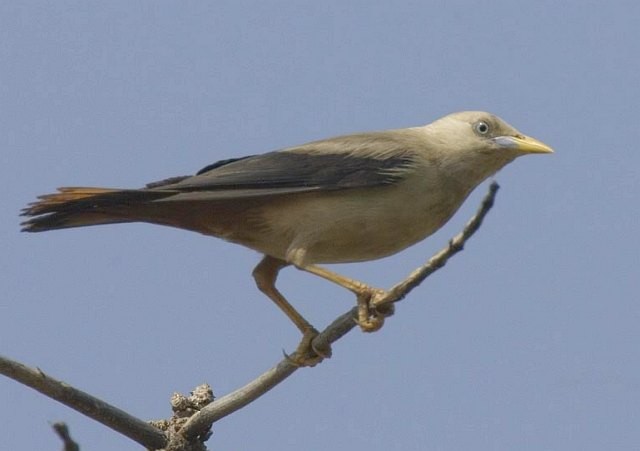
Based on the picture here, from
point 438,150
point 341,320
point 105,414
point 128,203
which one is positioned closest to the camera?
point 105,414

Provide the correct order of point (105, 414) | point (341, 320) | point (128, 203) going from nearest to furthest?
point (105, 414), point (341, 320), point (128, 203)

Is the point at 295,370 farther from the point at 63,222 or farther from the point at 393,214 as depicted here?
the point at 63,222

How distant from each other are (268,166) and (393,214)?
938 millimetres

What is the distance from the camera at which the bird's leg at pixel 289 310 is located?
6.66 meters

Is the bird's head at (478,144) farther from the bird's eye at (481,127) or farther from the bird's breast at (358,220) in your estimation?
the bird's breast at (358,220)

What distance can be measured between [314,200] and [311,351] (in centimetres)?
102

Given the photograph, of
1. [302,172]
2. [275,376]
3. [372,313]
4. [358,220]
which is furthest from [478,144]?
[275,376]

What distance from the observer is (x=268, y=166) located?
23.6ft

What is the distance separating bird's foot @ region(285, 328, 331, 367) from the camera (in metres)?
6.54

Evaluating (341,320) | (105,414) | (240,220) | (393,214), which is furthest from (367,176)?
(105,414)

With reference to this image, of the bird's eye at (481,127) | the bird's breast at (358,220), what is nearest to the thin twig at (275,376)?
the bird's breast at (358,220)

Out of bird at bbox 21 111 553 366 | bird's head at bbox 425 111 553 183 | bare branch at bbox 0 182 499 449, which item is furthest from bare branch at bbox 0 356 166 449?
bird's head at bbox 425 111 553 183

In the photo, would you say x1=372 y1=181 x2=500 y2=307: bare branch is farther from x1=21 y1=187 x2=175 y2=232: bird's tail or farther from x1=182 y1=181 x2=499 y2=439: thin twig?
x1=21 y1=187 x2=175 y2=232: bird's tail

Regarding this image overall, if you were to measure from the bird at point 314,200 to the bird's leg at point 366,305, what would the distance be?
0.03 m
